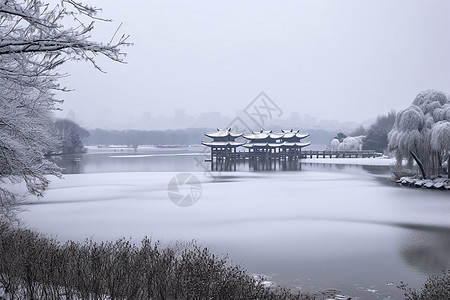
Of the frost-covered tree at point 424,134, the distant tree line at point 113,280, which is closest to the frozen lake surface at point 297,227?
the distant tree line at point 113,280

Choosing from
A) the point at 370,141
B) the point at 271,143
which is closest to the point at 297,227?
the point at 271,143

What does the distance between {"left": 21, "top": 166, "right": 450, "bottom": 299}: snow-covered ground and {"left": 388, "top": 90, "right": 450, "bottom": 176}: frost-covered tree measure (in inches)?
195

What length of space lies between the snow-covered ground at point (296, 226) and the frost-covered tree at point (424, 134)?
4.94 metres

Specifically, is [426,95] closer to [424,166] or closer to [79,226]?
[424,166]

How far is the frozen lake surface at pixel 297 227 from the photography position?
928 cm

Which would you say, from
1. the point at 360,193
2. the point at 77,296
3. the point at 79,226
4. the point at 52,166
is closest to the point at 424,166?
the point at 360,193

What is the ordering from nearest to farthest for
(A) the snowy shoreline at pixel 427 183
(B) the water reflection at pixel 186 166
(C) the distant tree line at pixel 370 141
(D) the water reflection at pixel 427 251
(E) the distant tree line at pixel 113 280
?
(E) the distant tree line at pixel 113 280
(D) the water reflection at pixel 427 251
(A) the snowy shoreline at pixel 427 183
(B) the water reflection at pixel 186 166
(C) the distant tree line at pixel 370 141

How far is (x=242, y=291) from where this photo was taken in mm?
5324

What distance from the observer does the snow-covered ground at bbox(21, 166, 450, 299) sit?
938cm

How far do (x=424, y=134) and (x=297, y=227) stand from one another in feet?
62.1

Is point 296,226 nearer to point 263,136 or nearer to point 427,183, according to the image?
point 427,183

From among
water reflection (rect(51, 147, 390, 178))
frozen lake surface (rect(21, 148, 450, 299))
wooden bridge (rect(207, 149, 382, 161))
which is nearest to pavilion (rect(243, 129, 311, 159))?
wooden bridge (rect(207, 149, 382, 161))

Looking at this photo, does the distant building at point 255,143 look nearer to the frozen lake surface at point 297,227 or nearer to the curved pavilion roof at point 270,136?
the curved pavilion roof at point 270,136

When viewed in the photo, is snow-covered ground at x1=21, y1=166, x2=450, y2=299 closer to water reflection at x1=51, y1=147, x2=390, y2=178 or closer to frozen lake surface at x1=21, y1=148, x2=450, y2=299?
frozen lake surface at x1=21, y1=148, x2=450, y2=299
